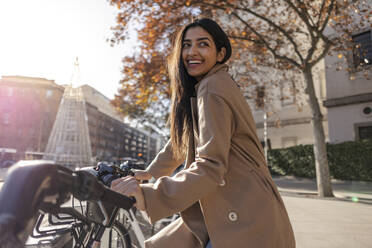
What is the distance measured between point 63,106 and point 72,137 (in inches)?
158

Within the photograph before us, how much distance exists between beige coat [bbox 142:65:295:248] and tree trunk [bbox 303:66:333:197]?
9.87 metres

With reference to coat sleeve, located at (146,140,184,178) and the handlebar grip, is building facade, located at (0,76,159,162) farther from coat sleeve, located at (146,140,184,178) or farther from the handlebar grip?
the handlebar grip

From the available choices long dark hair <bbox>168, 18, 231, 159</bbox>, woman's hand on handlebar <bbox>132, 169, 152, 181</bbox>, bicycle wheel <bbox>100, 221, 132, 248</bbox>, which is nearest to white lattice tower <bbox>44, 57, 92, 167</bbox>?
bicycle wheel <bbox>100, 221, 132, 248</bbox>

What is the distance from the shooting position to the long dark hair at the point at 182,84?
153 centimetres

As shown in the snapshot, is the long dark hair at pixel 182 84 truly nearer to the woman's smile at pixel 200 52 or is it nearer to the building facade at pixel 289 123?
the woman's smile at pixel 200 52

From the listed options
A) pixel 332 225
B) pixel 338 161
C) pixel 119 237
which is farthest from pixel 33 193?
pixel 338 161

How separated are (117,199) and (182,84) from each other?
0.87 m

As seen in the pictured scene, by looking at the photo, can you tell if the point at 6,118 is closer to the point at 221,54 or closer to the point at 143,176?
the point at 143,176

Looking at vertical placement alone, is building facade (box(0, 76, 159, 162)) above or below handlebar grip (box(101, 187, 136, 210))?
above

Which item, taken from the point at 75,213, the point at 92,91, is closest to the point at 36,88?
the point at 92,91

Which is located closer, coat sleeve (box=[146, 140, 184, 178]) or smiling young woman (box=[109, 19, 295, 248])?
smiling young woman (box=[109, 19, 295, 248])

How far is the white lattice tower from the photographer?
33.6m

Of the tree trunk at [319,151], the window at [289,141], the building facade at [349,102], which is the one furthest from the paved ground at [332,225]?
the window at [289,141]

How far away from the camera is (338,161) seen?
16.1 metres
